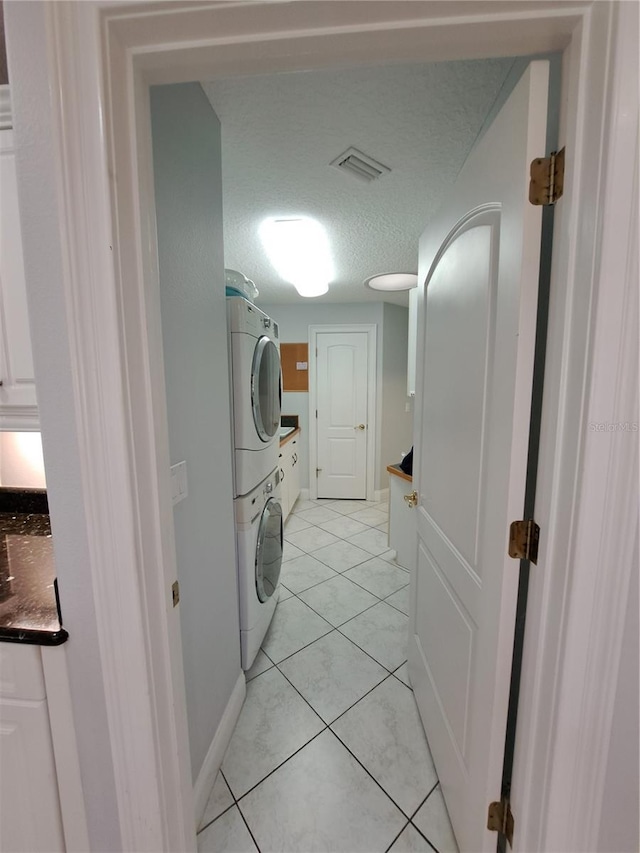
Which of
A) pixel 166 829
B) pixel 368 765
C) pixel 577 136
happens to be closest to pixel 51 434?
pixel 166 829

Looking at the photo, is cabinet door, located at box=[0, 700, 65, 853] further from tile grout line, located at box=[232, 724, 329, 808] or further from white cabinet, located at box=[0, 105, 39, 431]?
white cabinet, located at box=[0, 105, 39, 431]

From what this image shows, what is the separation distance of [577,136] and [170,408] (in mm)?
1035

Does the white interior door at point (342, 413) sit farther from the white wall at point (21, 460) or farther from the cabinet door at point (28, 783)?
the cabinet door at point (28, 783)

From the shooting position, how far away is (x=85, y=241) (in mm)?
556

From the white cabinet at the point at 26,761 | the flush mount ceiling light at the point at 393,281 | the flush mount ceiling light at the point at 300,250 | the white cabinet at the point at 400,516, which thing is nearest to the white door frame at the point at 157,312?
the white cabinet at the point at 26,761

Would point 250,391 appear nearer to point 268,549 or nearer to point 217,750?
point 268,549

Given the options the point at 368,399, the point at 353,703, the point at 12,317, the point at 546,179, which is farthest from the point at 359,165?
the point at 368,399

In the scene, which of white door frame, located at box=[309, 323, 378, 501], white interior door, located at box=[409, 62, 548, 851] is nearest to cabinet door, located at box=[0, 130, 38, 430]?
white interior door, located at box=[409, 62, 548, 851]

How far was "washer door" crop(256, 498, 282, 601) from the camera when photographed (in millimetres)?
1570

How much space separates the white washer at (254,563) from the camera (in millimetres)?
1431

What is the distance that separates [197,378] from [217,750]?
134cm

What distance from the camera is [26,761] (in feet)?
2.39

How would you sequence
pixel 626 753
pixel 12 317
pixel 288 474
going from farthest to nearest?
pixel 288 474 < pixel 12 317 < pixel 626 753

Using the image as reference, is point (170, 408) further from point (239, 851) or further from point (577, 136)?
point (239, 851)
